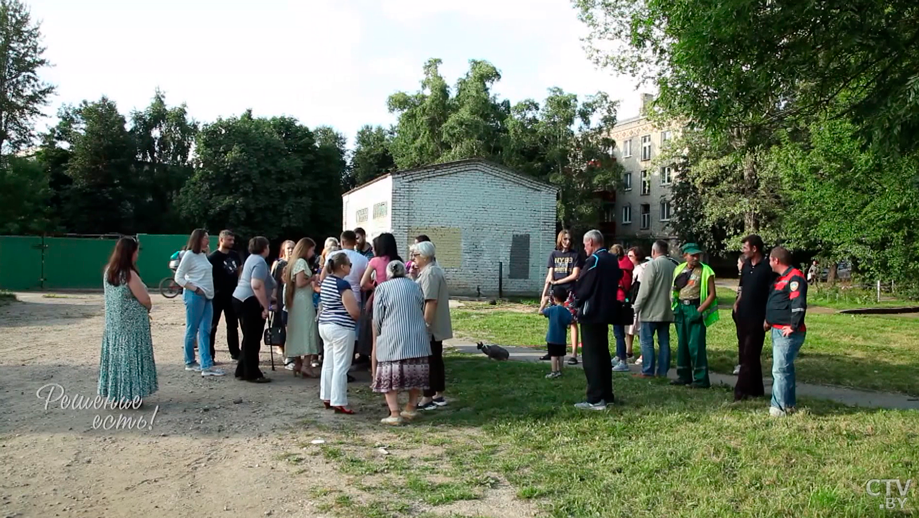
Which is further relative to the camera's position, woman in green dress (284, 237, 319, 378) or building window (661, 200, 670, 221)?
building window (661, 200, 670, 221)

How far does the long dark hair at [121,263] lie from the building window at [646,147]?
51103 millimetres

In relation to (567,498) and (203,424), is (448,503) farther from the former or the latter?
(203,424)

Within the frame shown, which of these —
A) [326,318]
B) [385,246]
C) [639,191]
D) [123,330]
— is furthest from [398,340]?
[639,191]

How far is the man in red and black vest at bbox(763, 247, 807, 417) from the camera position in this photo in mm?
6723

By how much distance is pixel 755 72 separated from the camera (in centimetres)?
814

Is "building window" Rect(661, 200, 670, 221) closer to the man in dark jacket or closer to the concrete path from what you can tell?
the concrete path

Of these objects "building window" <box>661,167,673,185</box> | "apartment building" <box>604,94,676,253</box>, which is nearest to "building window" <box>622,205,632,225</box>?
"apartment building" <box>604,94,676,253</box>

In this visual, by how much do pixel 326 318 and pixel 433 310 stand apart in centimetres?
108

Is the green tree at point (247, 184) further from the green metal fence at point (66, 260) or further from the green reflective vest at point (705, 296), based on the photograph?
the green reflective vest at point (705, 296)

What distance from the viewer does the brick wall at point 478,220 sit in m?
24.1

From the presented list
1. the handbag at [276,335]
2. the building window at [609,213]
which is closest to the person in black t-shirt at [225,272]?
the handbag at [276,335]

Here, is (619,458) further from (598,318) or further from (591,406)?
(598,318)

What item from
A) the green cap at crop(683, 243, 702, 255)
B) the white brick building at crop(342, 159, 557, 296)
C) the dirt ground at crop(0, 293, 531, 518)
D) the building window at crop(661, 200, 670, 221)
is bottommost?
the dirt ground at crop(0, 293, 531, 518)

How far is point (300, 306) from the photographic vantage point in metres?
8.77
